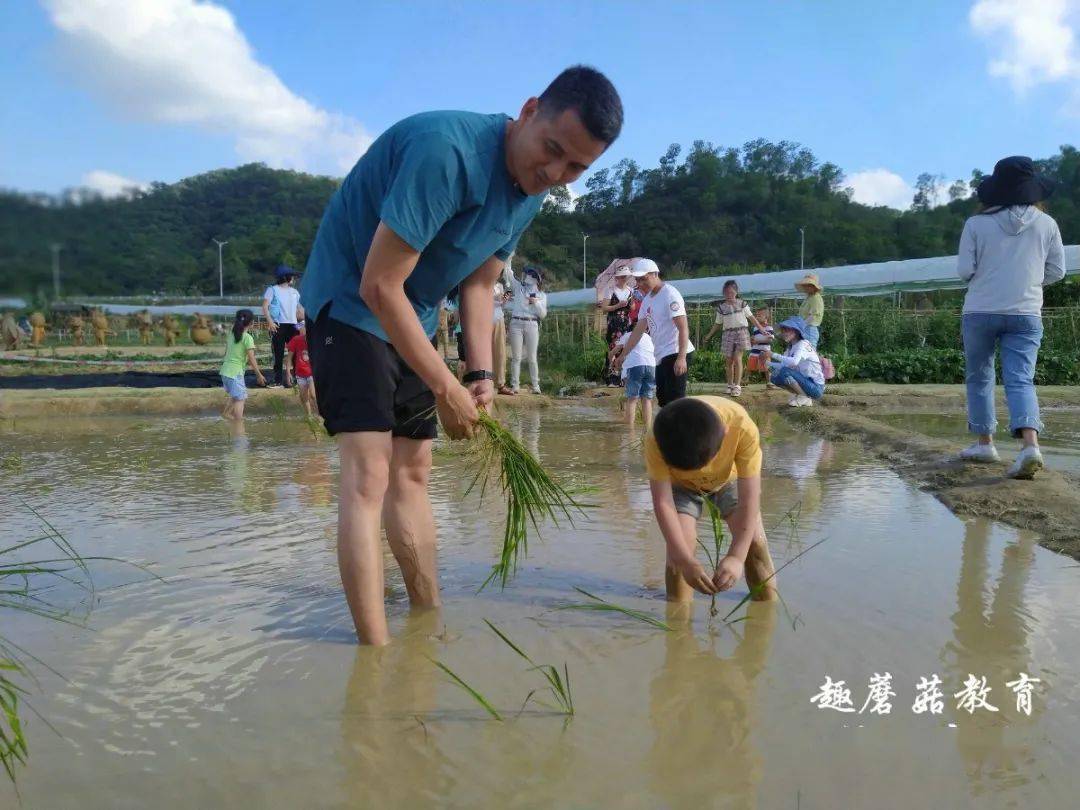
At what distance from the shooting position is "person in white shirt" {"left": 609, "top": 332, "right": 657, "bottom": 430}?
728 cm

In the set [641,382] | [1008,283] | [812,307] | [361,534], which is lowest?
[361,534]

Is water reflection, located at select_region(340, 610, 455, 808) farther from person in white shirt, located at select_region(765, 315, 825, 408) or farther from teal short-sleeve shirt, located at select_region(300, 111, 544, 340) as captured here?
person in white shirt, located at select_region(765, 315, 825, 408)

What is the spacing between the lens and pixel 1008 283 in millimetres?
4707

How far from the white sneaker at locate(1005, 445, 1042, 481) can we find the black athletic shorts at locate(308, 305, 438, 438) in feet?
11.4

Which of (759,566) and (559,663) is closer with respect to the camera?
(559,663)

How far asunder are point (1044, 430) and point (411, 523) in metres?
6.98

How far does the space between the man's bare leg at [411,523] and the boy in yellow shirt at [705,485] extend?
0.77 metres

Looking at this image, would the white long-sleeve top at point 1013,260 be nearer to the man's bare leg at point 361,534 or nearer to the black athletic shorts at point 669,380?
the black athletic shorts at point 669,380

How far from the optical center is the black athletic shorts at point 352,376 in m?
2.42

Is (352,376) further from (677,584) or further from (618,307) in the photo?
(618,307)

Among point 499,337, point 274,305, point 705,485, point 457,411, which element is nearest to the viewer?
point 457,411

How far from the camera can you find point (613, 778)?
5.71 ft

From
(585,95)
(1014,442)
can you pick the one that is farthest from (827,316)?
(585,95)

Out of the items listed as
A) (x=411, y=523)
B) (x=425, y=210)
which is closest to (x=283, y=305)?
(x=411, y=523)
